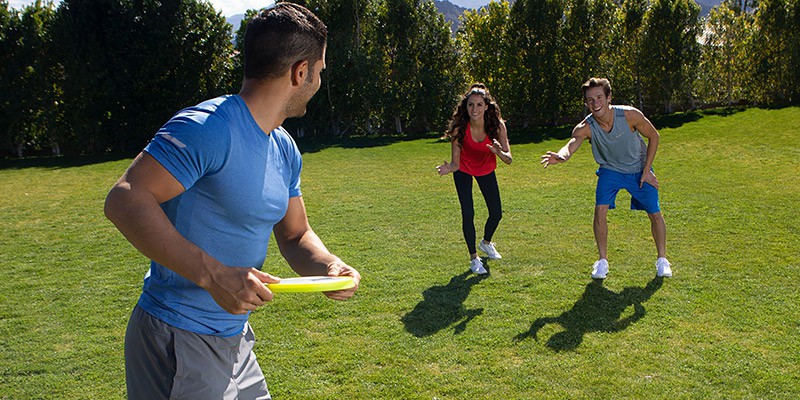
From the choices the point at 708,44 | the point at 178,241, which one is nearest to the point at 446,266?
the point at 178,241

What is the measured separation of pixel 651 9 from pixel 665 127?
393 cm

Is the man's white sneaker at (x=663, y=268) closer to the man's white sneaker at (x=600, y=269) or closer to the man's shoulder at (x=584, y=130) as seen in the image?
the man's white sneaker at (x=600, y=269)

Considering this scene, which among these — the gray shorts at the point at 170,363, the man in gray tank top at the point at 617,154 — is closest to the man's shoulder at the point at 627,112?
the man in gray tank top at the point at 617,154

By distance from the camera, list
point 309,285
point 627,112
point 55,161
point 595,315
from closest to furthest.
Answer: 1. point 309,285
2. point 595,315
3. point 627,112
4. point 55,161

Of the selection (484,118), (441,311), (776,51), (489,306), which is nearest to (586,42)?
(776,51)

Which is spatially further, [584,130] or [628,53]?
[628,53]

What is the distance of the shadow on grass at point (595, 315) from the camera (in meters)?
5.29

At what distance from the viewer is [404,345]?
17.1 feet

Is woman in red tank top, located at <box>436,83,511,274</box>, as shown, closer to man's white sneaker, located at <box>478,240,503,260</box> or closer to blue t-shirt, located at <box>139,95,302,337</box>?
man's white sneaker, located at <box>478,240,503,260</box>

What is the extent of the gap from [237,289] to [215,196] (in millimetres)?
394

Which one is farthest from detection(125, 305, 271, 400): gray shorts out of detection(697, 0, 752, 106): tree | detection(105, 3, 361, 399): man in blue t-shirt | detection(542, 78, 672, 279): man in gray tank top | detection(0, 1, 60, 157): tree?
detection(697, 0, 752, 106): tree

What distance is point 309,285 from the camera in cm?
206

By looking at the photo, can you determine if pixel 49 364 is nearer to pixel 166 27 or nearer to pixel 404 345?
pixel 404 345

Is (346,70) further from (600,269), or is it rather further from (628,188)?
(600,269)
